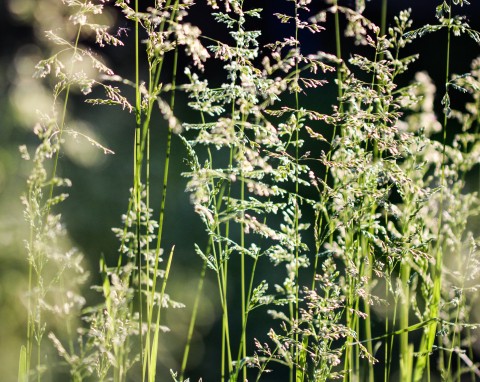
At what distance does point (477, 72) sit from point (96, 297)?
1577mm

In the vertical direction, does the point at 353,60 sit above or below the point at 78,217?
above

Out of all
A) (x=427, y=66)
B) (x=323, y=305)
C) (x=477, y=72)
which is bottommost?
(x=323, y=305)

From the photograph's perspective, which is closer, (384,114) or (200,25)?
(384,114)

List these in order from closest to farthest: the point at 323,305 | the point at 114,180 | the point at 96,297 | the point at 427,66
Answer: the point at 323,305
the point at 96,297
the point at 114,180
the point at 427,66

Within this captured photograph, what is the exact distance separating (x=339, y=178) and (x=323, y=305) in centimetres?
27

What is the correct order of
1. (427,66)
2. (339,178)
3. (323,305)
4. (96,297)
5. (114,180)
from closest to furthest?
(323,305) < (339,178) < (96,297) < (114,180) < (427,66)

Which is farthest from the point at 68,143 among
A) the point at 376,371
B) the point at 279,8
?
the point at 376,371

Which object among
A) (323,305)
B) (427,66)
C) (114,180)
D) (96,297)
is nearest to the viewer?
(323,305)

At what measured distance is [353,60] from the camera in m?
1.19

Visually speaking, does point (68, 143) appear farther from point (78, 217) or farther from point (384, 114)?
point (384, 114)

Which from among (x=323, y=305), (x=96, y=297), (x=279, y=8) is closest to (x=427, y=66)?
(x=279, y=8)

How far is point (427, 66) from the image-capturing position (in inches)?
109

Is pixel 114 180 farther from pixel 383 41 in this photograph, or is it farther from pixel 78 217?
pixel 383 41

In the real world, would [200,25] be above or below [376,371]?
above
